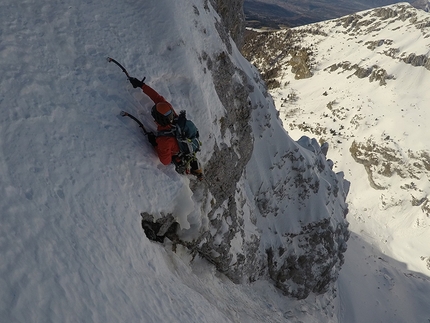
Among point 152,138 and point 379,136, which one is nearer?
point 152,138

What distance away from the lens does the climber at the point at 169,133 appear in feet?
22.4

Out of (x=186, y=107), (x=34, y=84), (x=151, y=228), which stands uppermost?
(x=34, y=84)

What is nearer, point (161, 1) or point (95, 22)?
point (95, 22)

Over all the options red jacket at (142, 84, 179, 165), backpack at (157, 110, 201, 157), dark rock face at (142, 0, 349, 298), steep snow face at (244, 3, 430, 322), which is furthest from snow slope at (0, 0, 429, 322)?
steep snow face at (244, 3, 430, 322)

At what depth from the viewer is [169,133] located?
694 cm

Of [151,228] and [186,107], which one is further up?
[186,107]

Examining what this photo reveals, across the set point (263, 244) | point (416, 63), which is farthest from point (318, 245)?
point (416, 63)

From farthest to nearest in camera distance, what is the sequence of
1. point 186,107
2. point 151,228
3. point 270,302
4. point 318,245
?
point 318,245 → point 270,302 → point 186,107 → point 151,228

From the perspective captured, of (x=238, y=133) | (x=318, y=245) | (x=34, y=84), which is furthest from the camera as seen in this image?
(x=318, y=245)

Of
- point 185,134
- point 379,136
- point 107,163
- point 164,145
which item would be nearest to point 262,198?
point 185,134

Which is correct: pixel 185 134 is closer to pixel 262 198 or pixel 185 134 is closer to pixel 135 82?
pixel 135 82

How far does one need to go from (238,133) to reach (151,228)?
5806 mm

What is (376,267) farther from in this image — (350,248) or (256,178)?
(256,178)

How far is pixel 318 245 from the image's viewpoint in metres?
16.5
